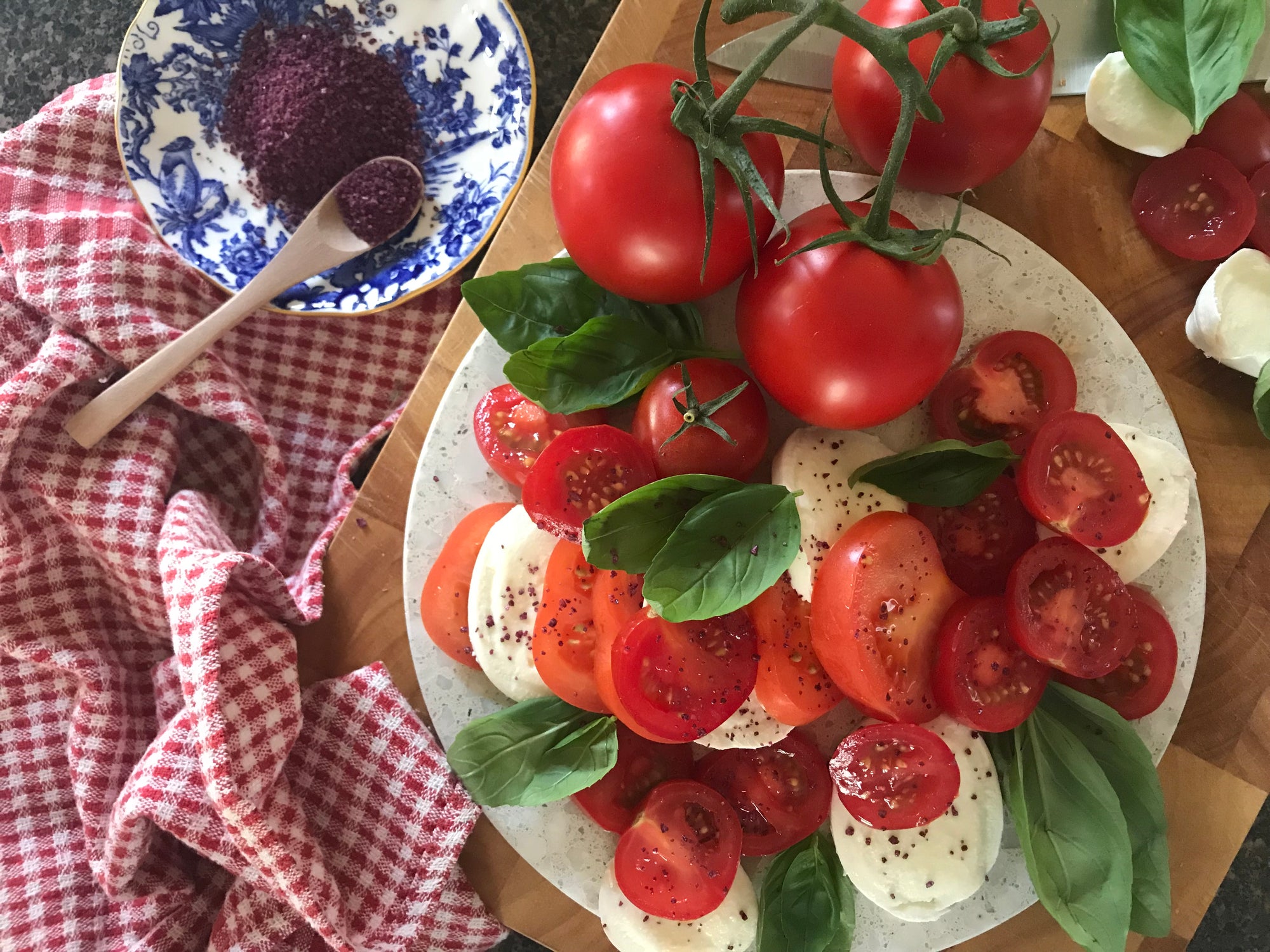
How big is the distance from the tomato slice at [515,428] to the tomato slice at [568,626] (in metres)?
0.10

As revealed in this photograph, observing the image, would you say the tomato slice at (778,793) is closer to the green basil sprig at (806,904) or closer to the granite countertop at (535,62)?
the green basil sprig at (806,904)

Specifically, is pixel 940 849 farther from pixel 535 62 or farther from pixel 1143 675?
pixel 535 62

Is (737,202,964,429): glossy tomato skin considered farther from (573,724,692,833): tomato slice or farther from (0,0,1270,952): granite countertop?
(0,0,1270,952): granite countertop

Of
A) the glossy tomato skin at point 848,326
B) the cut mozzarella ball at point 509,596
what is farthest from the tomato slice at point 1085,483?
the cut mozzarella ball at point 509,596

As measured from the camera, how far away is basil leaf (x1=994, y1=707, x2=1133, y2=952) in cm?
77

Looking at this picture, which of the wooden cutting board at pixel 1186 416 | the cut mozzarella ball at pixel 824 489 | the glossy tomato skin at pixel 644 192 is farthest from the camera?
the wooden cutting board at pixel 1186 416

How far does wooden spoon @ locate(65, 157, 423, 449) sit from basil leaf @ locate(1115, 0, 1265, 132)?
77 cm

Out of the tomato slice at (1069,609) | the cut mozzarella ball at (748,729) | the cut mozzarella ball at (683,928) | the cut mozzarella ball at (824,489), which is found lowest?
the cut mozzarella ball at (683,928)

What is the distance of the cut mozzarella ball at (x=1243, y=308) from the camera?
0.85m

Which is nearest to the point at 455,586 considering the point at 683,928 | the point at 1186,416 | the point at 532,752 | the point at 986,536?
the point at 532,752

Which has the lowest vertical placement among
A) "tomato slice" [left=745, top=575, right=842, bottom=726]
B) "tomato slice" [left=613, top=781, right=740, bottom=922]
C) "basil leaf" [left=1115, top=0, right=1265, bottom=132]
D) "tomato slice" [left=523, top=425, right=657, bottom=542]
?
"tomato slice" [left=613, top=781, right=740, bottom=922]

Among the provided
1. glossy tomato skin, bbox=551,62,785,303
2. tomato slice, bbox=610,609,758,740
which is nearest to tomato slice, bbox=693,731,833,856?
tomato slice, bbox=610,609,758,740

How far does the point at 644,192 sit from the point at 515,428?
0.94 feet

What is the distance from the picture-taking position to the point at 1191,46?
81 cm
